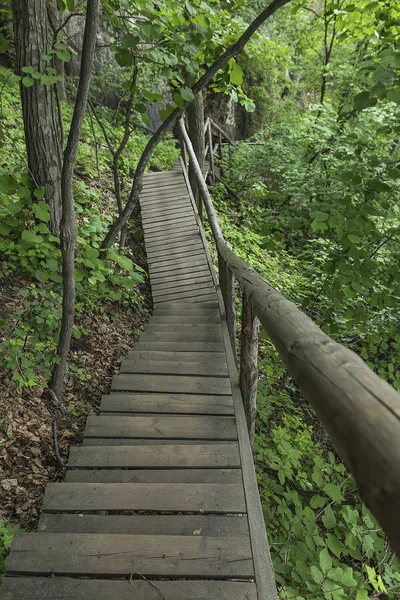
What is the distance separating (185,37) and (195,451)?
3463 millimetres

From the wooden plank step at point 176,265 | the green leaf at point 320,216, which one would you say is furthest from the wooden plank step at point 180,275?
the green leaf at point 320,216

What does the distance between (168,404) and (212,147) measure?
11163 mm

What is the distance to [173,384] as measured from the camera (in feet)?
10.3

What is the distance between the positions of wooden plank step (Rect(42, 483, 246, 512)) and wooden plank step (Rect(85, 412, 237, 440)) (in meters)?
0.47

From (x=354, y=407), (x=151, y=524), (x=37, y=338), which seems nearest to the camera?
(x=354, y=407)

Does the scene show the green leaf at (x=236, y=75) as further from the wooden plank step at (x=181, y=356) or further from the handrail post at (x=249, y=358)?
the wooden plank step at (x=181, y=356)

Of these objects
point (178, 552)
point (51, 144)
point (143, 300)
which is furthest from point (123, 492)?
point (143, 300)

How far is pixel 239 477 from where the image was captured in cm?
211

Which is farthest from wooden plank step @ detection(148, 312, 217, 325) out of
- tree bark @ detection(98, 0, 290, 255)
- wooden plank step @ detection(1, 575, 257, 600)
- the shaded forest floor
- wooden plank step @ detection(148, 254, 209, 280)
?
wooden plank step @ detection(1, 575, 257, 600)

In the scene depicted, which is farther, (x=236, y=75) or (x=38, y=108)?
(x=38, y=108)

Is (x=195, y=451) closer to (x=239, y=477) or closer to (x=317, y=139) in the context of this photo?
(x=239, y=477)

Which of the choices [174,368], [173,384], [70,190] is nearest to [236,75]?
[70,190]

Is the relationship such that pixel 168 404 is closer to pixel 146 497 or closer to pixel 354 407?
pixel 146 497

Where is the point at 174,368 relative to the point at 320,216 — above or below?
below
